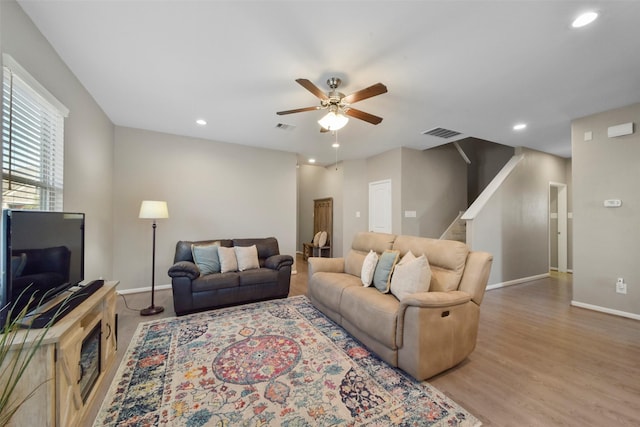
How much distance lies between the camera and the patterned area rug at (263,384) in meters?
1.55

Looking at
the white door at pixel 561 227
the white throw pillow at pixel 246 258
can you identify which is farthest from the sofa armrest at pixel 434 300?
the white door at pixel 561 227

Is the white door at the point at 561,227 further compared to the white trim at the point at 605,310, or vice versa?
the white door at the point at 561,227

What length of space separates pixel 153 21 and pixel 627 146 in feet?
17.5

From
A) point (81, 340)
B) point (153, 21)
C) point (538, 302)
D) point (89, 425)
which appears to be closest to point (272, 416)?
point (89, 425)

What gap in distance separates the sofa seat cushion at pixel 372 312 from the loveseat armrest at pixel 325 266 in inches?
29.8

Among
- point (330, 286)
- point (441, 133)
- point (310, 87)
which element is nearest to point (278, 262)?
point (330, 286)

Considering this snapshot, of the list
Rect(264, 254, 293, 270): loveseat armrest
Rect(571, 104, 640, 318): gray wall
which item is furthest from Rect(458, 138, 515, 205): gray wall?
Rect(264, 254, 293, 270): loveseat armrest

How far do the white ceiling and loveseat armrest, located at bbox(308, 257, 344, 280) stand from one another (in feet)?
6.53

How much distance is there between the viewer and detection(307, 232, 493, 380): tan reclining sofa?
183 cm

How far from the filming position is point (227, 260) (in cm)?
354

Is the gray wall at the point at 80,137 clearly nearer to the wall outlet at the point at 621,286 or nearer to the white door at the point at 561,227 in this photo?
the wall outlet at the point at 621,286

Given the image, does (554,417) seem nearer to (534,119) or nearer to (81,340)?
(81,340)

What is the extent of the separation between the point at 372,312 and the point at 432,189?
13.3 ft

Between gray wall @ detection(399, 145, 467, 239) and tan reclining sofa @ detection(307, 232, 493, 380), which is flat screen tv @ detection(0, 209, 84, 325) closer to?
tan reclining sofa @ detection(307, 232, 493, 380)
